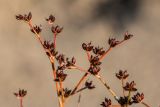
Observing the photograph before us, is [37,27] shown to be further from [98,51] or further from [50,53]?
[98,51]

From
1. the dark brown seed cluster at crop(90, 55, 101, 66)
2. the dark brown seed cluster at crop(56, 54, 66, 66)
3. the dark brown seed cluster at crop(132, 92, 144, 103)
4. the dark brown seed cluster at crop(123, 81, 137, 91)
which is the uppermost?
the dark brown seed cluster at crop(56, 54, 66, 66)

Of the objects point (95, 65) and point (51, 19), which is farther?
point (51, 19)

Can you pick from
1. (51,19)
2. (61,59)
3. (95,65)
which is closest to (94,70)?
(95,65)

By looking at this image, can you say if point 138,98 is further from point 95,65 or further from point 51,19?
point 51,19

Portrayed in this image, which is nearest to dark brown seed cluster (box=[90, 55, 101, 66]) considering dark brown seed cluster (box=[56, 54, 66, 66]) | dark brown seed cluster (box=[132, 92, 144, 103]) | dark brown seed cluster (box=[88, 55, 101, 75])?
dark brown seed cluster (box=[88, 55, 101, 75])

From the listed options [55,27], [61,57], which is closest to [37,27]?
[55,27]

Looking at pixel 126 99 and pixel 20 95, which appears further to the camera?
pixel 20 95

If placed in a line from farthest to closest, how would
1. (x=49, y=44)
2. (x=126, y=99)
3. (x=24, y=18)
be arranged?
1. (x=24, y=18)
2. (x=49, y=44)
3. (x=126, y=99)

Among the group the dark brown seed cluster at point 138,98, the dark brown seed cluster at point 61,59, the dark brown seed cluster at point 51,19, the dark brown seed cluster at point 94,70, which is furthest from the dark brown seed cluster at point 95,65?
the dark brown seed cluster at point 51,19

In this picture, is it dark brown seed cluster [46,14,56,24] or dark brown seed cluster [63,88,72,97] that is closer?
dark brown seed cluster [63,88,72,97]

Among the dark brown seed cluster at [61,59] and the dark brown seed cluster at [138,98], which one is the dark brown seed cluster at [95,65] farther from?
the dark brown seed cluster at [138,98]

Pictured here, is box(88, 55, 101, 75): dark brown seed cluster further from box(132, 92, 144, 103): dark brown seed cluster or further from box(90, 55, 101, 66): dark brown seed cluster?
box(132, 92, 144, 103): dark brown seed cluster
